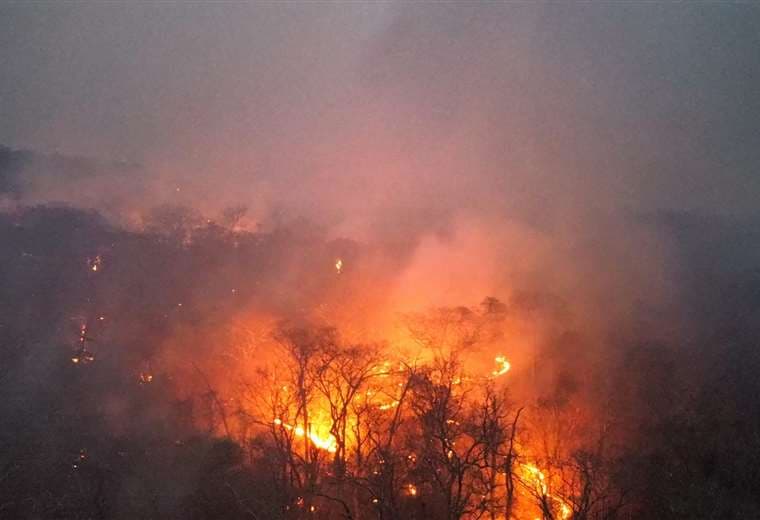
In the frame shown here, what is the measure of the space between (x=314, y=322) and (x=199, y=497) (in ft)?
42.8

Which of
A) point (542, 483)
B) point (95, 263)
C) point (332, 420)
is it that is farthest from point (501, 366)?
point (95, 263)

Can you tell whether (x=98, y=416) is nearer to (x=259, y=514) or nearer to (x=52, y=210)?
(x=259, y=514)

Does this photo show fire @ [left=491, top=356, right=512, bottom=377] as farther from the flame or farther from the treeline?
the flame

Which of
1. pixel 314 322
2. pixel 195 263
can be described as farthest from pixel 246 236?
pixel 314 322

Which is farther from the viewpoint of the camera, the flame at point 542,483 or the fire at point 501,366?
the fire at point 501,366

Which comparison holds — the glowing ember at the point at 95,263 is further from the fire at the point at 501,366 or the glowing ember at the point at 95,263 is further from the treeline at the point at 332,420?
the fire at the point at 501,366

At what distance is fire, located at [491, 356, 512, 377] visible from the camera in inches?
1267

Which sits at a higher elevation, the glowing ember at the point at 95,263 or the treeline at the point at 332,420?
the glowing ember at the point at 95,263

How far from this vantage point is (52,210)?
45.8m

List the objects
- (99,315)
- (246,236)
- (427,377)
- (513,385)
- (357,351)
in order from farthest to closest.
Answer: (246,236) → (99,315) → (513,385) → (357,351) → (427,377)

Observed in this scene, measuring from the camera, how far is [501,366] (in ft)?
108

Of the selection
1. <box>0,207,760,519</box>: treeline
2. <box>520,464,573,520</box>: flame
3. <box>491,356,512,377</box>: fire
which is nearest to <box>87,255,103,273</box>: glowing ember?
<box>0,207,760,519</box>: treeline

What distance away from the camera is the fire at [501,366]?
3219 cm

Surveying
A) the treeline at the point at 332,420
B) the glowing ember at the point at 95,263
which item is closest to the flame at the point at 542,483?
the treeline at the point at 332,420
